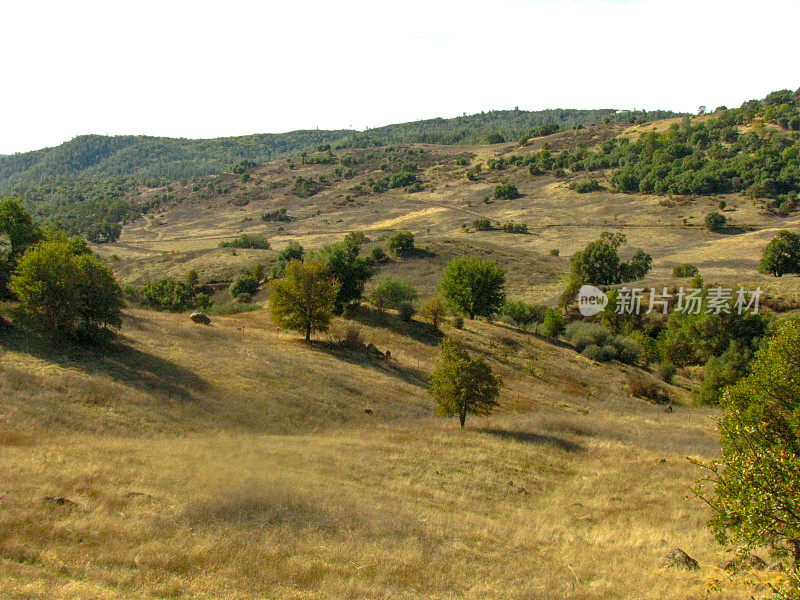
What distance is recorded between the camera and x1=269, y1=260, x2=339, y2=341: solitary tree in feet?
157

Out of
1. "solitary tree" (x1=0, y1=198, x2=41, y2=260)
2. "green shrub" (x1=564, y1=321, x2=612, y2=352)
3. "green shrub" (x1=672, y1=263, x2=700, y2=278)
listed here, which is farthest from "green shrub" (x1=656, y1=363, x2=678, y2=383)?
"solitary tree" (x1=0, y1=198, x2=41, y2=260)

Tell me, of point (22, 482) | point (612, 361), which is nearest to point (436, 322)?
point (612, 361)

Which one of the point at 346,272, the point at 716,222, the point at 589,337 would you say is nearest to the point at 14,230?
the point at 346,272

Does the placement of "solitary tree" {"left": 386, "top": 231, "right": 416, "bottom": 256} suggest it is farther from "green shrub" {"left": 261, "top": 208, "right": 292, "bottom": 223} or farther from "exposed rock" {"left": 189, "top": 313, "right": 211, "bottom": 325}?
"green shrub" {"left": 261, "top": 208, "right": 292, "bottom": 223}

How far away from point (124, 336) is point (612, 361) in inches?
1811

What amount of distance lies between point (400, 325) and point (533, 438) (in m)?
25.9

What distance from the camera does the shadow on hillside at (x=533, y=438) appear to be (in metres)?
30.9

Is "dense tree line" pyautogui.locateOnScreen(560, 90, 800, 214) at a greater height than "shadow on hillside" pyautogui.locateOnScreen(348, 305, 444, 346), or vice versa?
"dense tree line" pyautogui.locateOnScreen(560, 90, 800, 214)

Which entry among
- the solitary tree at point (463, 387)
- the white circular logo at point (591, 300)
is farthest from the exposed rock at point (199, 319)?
the white circular logo at point (591, 300)

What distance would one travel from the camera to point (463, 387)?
110ft

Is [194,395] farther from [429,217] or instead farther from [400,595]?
[429,217]

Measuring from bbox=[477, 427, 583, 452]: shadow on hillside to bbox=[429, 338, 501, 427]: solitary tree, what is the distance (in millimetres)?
1667

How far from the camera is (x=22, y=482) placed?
53.6 feet

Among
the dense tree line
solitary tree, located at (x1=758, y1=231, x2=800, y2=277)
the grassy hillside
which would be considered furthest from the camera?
the dense tree line
